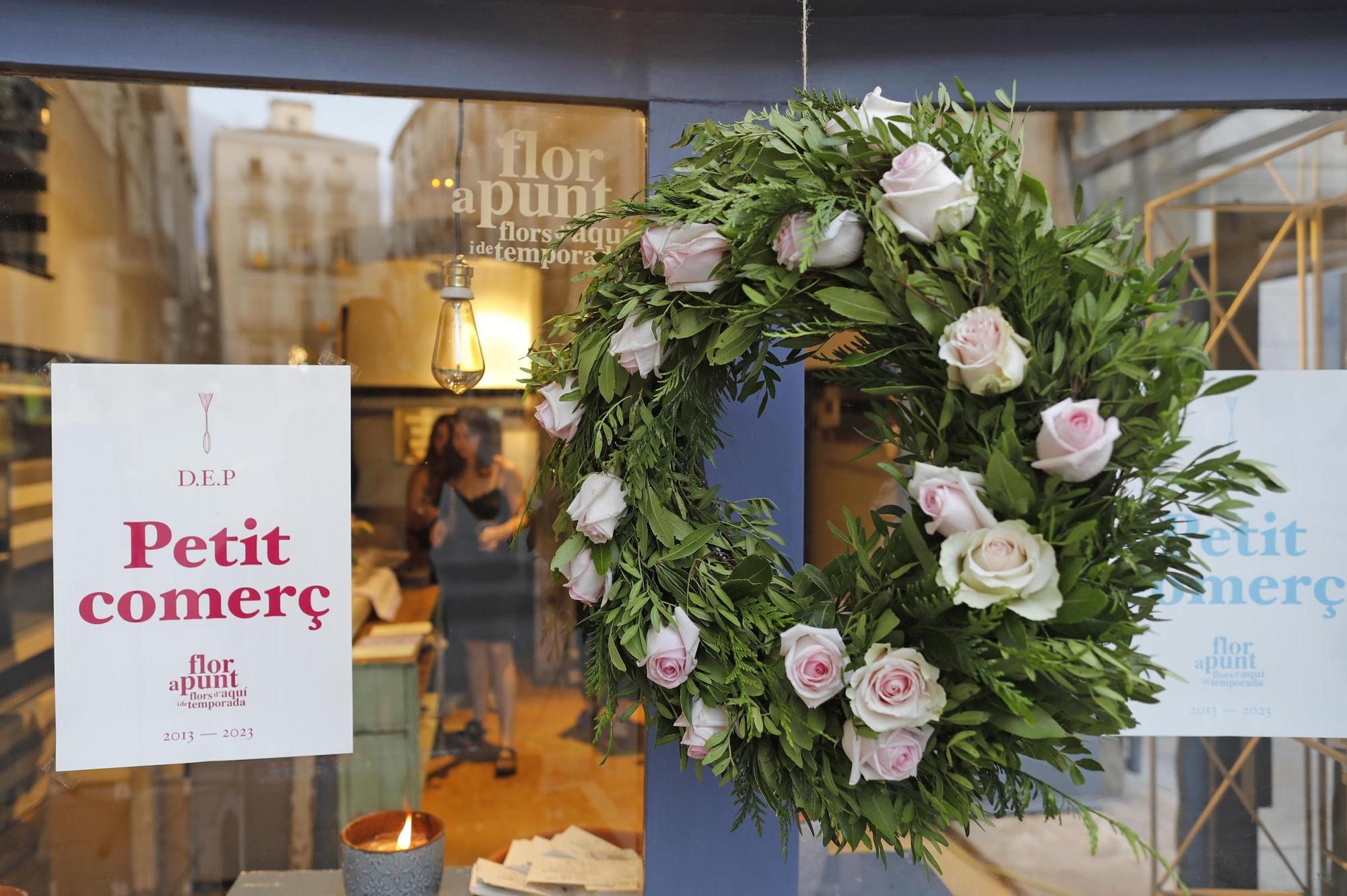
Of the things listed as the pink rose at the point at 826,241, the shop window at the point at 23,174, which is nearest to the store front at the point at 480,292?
the shop window at the point at 23,174

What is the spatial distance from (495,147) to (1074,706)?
123 centimetres

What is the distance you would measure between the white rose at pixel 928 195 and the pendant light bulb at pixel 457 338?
2.68 ft

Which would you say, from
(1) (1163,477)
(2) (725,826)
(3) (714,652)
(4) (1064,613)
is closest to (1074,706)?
(4) (1064,613)

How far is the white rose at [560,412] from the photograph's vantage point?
1.16 metres

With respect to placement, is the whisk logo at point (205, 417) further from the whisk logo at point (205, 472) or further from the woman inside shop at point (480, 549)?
the woman inside shop at point (480, 549)

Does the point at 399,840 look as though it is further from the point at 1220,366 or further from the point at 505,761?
the point at 1220,366

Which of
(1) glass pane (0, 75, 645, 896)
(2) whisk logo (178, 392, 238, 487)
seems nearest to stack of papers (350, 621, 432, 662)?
(1) glass pane (0, 75, 645, 896)

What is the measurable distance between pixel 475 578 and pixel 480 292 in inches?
20.5

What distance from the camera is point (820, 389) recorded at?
5.07 feet

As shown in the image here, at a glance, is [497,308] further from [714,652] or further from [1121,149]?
[1121,149]

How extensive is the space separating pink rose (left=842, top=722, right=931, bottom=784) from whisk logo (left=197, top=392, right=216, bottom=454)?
3.69ft

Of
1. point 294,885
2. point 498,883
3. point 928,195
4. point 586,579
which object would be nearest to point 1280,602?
point 928,195

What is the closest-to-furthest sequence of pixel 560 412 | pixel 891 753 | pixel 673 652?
1. pixel 891 753
2. pixel 673 652
3. pixel 560 412

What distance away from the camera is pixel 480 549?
5.10 feet
